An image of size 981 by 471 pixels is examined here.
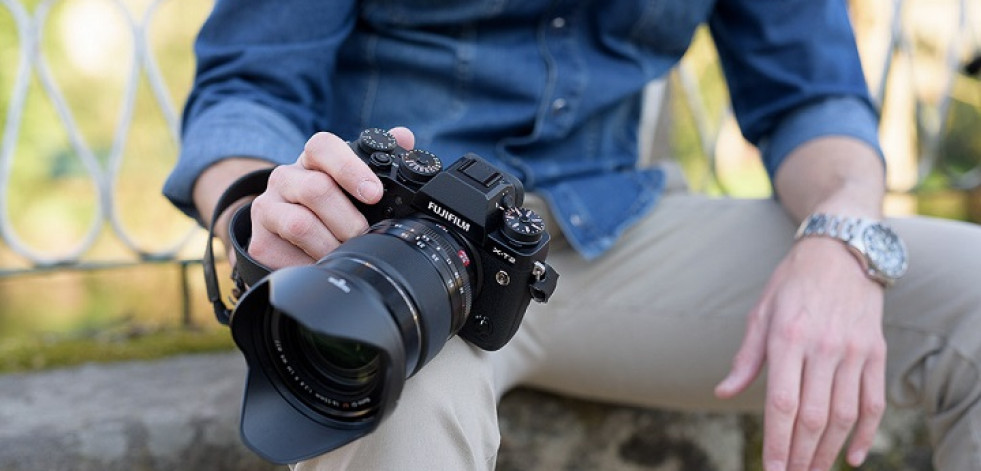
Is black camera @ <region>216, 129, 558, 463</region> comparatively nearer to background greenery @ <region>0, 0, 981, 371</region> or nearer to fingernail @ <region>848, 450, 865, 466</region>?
fingernail @ <region>848, 450, 865, 466</region>

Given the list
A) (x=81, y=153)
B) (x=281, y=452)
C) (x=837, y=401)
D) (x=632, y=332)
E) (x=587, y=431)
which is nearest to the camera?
(x=281, y=452)

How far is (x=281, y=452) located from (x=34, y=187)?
0.93 metres

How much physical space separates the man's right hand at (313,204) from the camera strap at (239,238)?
1 cm

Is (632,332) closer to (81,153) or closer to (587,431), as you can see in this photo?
(587,431)

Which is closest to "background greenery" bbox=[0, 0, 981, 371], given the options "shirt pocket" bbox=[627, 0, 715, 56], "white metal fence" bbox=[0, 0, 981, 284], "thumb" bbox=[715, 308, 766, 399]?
"white metal fence" bbox=[0, 0, 981, 284]

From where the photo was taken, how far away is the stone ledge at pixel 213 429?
4.12 ft

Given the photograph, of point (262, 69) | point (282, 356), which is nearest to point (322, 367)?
point (282, 356)

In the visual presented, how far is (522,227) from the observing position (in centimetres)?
84

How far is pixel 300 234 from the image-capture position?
839mm

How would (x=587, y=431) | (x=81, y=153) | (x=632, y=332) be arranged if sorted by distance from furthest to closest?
(x=81, y=153)
(x=587, y=431)
(x=632, y=332)

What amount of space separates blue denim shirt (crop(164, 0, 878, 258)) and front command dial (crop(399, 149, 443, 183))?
0.72ft

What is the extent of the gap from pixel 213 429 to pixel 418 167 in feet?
1.96

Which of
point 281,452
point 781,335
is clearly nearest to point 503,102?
point 781,335

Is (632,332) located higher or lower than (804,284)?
lower
